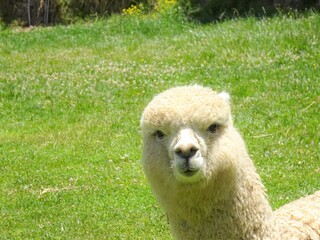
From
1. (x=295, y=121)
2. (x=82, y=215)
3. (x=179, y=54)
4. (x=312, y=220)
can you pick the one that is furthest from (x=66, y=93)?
(x=312, y=220)

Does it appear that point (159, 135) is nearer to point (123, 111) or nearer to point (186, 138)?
point (186, 138)

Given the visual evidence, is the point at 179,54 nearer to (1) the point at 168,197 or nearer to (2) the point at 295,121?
(2) the point at 295,121

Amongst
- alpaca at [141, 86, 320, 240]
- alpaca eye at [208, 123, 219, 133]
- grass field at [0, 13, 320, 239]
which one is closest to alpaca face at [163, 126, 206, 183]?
alpaca at [141, 86, 320, 240]

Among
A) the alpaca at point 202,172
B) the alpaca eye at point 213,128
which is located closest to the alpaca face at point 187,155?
the alpaca at point 202,172

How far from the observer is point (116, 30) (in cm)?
1708

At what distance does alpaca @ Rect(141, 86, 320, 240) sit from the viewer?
13.7 feet

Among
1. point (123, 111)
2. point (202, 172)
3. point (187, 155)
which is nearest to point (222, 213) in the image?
point (202, 172)

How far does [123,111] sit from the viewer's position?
35.5ft

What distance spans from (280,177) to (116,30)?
9.85 m

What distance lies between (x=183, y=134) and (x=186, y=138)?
49 mm

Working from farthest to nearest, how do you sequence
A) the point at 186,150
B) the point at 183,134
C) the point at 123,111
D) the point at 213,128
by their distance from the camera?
the point at 123,111 → the point at 213,128 → the point at 183,134 → the point at 186,150

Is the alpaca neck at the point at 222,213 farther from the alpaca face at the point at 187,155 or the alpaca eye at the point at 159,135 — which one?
the alpaca eye at the point at 159,135

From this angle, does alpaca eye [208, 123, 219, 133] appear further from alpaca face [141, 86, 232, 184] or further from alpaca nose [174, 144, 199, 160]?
alpaca nose [174, 144, 199, 160]

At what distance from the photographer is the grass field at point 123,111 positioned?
7.41 m
